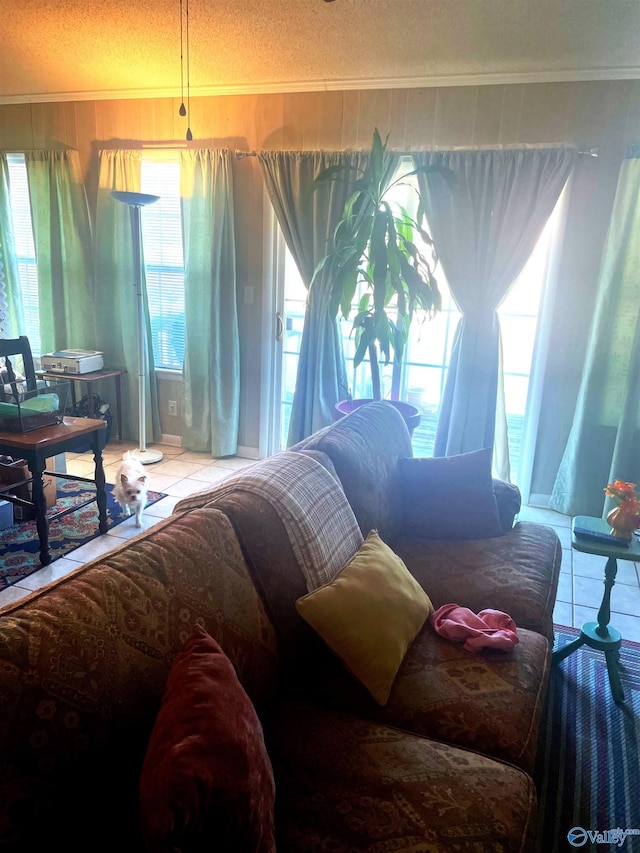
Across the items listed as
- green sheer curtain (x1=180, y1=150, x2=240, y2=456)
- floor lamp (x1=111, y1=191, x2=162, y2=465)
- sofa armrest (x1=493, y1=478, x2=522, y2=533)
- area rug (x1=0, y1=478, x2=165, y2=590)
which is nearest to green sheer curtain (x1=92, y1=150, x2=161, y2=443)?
floor lamp (x1=111, y1=191, x2=162, y2=465)

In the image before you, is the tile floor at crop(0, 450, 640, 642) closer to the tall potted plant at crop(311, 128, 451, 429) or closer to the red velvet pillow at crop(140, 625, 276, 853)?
the tall potted plant at crop(311, 128, 451, 429)

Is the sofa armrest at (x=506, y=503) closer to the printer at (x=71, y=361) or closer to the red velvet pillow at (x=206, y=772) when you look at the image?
the red velvet pillow at (x=206, y=772)

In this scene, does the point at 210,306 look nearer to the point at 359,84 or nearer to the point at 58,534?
the point at 359,84

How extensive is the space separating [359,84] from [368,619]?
3.39 metres

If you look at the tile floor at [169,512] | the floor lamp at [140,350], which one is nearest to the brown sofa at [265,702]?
the tile floor at [169,512]

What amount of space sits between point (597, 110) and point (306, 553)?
314 cm

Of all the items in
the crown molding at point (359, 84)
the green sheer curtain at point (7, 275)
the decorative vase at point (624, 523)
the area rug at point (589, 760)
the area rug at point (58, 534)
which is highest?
the crown molding at point (359, 84)

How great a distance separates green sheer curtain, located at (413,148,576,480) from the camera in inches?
135

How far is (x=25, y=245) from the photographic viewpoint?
16.3 feet

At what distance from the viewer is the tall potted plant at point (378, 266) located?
323cm

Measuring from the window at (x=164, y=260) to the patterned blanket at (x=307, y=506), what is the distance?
300cm

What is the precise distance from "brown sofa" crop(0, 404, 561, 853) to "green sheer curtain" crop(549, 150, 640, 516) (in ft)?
6.32

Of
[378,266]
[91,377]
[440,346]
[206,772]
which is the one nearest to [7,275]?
[91,377]

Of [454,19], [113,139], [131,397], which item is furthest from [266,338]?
[454,19]
